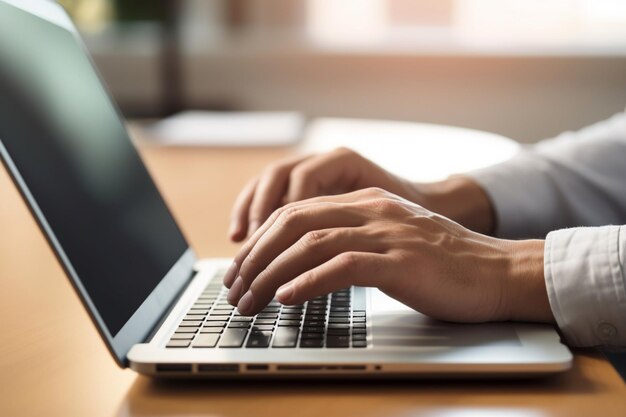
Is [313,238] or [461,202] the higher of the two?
[313,238]

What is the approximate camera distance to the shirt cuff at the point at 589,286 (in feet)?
1.78

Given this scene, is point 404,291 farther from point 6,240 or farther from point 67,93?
point 6,240

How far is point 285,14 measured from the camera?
10.4ft

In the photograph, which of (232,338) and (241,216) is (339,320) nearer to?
(232,338)

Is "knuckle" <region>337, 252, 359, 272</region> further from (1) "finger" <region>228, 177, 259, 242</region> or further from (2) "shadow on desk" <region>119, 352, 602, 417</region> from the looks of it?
(1) "finger" <region>228, 177, 259, 242</region>

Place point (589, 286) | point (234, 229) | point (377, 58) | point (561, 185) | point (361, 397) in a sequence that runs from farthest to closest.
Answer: point (377, 58) → point (561, 185) → point (234, 229) → point (589, 286) → point (361, 397)

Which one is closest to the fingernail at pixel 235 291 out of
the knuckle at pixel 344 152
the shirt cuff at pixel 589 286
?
the shirt cuff at pixel 589 286

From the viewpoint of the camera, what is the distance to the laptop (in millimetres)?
473

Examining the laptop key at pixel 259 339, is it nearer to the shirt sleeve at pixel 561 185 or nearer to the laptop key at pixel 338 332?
the laptop key at pixel 338 332

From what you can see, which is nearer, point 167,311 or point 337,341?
point 337,341

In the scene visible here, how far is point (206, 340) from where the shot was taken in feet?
1.69

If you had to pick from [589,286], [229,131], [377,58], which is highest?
[589,286]

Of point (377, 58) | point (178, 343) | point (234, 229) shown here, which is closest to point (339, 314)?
point (178, 343)

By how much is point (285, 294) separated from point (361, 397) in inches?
3.8
